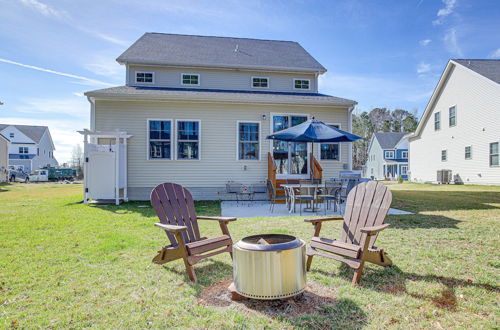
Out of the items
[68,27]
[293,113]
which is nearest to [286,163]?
[293,113]

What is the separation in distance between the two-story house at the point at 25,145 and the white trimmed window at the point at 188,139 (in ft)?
120

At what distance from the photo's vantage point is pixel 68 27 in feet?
36.3

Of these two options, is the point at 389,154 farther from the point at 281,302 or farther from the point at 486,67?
the point at 281,302

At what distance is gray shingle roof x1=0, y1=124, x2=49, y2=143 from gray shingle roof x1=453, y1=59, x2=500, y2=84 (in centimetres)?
4765

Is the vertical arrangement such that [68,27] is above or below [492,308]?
above

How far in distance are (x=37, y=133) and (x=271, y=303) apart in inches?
1895

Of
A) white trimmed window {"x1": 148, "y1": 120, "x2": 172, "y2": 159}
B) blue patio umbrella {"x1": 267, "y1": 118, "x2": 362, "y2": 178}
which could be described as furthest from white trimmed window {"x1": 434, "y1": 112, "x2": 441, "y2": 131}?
white trimmed window {"x1": 148, "y1": 120, "x2": 172, "y2": 159}

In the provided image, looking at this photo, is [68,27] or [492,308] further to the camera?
[68,27]

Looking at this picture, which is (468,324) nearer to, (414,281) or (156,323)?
(414,281)

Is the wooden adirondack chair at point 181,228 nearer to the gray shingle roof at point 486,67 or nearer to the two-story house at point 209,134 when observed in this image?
the two-story house at point 209,134

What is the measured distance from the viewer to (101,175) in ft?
30.3

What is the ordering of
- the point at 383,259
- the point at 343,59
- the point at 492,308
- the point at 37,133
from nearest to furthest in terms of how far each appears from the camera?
the point at 492,308
the point at 383,259
the point at 343,59
the point at 37,133

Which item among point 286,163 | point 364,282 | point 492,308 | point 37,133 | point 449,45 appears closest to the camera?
point 492,308

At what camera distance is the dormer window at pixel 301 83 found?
12.9 meters
